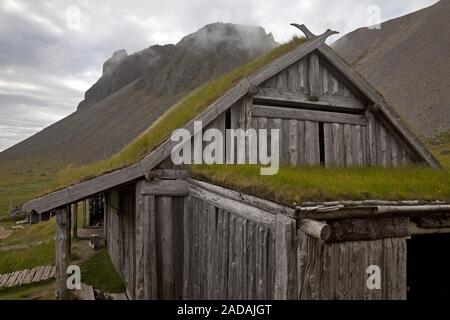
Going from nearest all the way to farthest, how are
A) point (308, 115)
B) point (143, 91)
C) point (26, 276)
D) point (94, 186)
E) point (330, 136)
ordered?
point (94, 186) < point (308, 115) < point (330, 136) < point (26, 276) < point (143, 91)

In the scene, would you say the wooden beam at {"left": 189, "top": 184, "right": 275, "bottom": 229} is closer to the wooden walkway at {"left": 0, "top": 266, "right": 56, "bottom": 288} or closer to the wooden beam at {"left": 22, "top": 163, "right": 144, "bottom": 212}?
the wooden beam at {"left": 22, "top": 163, "right": 144, "bottom": 212}

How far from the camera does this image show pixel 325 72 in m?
8.87

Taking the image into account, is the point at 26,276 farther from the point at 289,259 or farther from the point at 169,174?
the point at 289,259

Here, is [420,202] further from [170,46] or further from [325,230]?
[170,46]

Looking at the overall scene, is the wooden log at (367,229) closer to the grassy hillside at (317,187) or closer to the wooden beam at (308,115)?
the grassy hillside at (317,187)

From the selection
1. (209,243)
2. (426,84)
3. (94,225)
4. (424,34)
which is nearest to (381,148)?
(209,243)

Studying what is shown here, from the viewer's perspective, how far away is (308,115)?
8.62 metres

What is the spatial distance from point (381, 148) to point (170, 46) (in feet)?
502

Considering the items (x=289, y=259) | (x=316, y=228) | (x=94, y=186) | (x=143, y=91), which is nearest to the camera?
(x=316, y=228)

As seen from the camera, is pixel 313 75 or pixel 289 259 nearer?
pixel 289 259

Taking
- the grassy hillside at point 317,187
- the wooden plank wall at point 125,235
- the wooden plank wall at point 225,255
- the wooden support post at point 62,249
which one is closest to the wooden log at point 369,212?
the grassy hillside at point 317,187

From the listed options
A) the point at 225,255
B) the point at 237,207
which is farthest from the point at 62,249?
the point at 237,207

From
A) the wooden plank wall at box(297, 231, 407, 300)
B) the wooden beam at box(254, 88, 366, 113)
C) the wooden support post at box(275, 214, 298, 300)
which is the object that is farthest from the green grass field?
the wooden plank wall at box(297, 231, 407, 300)

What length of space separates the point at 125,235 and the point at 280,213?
20.5 ft
